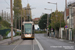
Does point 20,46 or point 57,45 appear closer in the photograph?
point 20,46

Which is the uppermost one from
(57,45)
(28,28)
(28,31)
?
(28,28)

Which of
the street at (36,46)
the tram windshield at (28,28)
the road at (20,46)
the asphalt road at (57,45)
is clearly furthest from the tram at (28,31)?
the road at (20,46)

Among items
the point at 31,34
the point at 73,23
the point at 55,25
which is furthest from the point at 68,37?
the point at 55,25

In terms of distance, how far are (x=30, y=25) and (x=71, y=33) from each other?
326 inches

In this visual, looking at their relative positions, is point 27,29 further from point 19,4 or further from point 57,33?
point 19,4

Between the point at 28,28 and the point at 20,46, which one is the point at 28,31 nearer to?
the point at 28,28

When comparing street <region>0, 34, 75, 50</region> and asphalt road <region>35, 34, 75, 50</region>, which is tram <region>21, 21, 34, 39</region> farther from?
street <region>0, 34, 75, 50</region>

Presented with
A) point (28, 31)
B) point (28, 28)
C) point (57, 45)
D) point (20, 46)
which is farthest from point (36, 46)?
point (28, 28)

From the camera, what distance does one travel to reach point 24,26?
122 ft

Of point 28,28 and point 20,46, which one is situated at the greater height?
point 28,28

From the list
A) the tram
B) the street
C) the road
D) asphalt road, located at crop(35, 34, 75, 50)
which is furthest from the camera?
the tram

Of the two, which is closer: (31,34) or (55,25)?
(31,34)

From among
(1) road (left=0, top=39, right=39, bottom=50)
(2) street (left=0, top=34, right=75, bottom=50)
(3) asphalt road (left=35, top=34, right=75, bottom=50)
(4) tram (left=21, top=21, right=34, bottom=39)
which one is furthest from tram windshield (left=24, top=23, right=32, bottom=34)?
(1) road (left=0, top=39, right=39, bottom=50)

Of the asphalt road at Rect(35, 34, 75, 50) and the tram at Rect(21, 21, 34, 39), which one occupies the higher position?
the tram at Rect(21, 21, 34, 39)
